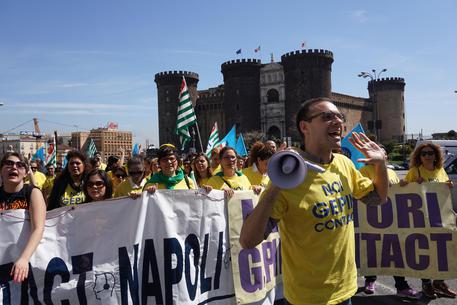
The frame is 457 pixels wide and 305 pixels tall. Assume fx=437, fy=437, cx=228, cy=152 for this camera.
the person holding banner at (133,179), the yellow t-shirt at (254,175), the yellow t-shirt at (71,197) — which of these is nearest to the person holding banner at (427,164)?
the yellow t-shirt at (254,175)

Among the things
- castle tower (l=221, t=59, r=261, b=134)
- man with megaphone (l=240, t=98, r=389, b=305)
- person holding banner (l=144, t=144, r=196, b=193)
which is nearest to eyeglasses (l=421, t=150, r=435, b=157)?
person holding banner (l=144, t=144, r=196, b=193)

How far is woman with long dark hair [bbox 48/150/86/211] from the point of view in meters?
4.42

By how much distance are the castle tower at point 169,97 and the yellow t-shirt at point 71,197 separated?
58.2 metres

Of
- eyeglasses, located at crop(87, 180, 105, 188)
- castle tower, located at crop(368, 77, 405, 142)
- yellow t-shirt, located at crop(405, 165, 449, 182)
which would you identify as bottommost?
yellow t-shirt, located at crop(405, 165, 449, 182)

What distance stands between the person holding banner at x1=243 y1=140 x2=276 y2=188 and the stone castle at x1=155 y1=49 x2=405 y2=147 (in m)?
49.5

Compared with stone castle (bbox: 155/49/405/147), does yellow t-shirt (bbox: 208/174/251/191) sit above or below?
below

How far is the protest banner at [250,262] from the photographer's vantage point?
Answer: 407cm

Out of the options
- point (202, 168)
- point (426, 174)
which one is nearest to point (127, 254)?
point (202, 168)

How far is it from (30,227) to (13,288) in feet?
1.52

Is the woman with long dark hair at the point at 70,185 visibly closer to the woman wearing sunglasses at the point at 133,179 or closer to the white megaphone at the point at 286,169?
the woman wearing sunglasses at the point at 133,179

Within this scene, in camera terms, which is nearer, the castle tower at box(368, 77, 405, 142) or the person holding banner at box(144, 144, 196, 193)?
the person holding banner at box(144, 144, 196, 193)

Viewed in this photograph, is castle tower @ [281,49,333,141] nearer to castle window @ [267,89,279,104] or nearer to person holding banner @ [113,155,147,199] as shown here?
castle window @ [267,89,279,104]

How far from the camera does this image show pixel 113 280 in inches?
138

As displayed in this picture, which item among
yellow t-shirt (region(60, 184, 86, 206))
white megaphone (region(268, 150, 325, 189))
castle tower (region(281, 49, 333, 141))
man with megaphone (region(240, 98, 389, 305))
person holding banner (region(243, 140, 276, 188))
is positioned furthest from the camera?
castle tower (region(281, 49, 333, 141))
